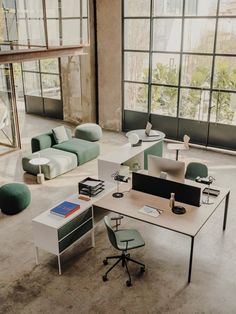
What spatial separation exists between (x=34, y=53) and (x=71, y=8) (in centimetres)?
412

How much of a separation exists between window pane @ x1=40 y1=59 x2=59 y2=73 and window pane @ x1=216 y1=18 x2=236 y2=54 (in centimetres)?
579

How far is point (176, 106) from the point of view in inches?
441

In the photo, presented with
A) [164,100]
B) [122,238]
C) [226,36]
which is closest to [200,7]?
[226,36]

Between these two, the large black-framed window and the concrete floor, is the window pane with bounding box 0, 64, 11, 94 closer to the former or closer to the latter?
the large black-framed window

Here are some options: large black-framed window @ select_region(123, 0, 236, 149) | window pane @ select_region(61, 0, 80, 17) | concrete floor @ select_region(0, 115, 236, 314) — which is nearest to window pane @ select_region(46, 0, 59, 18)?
window pane @ select_region(61, 0, 80, 17)

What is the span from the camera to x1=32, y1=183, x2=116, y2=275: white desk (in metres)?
5.47

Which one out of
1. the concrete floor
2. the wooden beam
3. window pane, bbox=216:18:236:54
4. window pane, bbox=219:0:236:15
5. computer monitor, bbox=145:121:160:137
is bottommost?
the concrete floor

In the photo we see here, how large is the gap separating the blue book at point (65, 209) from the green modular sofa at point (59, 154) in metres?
3.00

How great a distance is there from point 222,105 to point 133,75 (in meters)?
2.97

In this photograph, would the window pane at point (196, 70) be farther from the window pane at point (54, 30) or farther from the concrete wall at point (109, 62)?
the window pane at point (54, 30)

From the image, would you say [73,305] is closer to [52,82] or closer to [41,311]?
[41,311]

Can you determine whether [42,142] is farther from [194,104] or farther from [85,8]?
[85,8]

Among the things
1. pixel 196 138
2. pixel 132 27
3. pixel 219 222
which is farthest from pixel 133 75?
pixel 219 222

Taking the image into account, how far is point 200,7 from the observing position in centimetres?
1002
